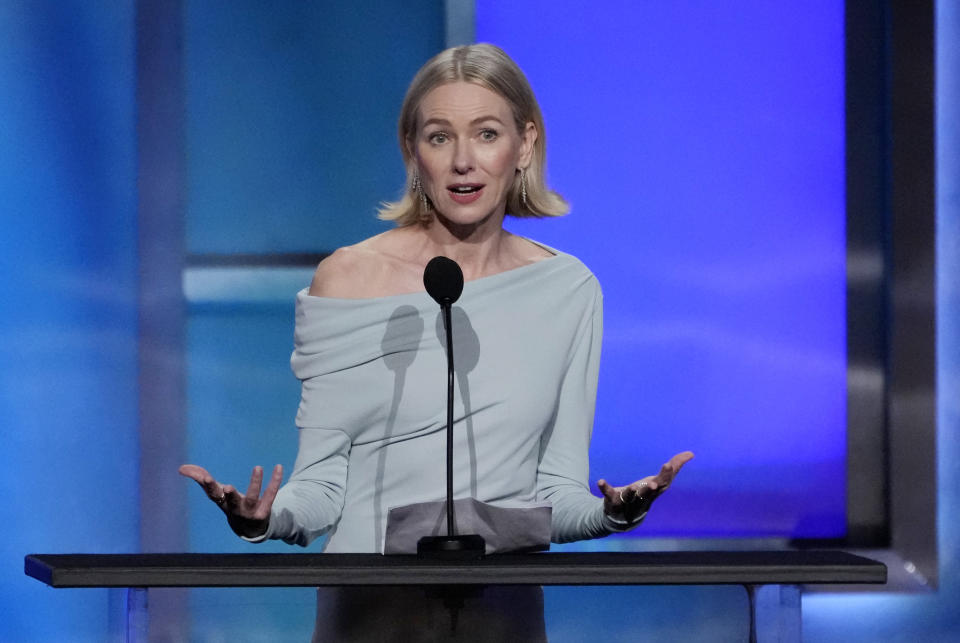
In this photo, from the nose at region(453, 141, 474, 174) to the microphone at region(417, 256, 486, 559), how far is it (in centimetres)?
51

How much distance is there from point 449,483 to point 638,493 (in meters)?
0.26

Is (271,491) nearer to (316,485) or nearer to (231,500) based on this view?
(231,500)

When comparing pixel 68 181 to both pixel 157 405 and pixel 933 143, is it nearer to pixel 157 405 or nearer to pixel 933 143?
pixel 157 405

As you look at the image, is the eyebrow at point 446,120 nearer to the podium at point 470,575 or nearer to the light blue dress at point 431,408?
the light blue dress at point 431,408

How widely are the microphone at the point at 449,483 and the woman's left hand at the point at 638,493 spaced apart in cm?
20

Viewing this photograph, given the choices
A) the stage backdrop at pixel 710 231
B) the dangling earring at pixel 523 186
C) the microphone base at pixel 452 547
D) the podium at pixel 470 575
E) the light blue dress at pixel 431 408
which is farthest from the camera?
the stage backdrop at pixel 710 231

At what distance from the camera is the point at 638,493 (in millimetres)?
1483

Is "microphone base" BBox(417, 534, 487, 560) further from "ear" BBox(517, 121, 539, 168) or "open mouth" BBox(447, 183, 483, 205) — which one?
"ear" BBox(517, 121, 539, 168)

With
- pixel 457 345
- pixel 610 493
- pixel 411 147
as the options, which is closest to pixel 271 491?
pixel 610 493

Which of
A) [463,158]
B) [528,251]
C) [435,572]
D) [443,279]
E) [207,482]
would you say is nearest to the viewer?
[435,572]

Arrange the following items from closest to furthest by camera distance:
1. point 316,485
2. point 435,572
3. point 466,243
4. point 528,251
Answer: point 435,572 < point 316,485 < point 466,243 < point 528,251

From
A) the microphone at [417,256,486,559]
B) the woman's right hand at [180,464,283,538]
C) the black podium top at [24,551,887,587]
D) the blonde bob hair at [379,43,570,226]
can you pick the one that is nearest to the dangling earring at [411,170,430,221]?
the blonde bob hair at [379,43,570,226]

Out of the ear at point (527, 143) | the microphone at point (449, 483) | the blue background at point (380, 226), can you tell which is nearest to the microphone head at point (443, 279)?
the microphone at point (449, 483)

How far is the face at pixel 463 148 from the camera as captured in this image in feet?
6.35
